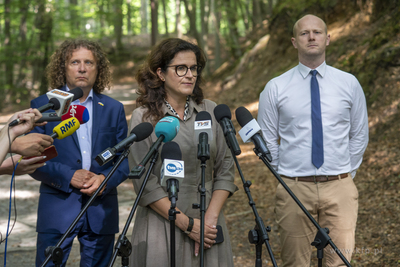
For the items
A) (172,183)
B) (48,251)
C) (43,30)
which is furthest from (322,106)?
(43,30)

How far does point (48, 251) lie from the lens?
2.06 meters

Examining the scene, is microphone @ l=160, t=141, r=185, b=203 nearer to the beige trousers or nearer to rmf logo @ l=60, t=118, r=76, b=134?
rmf logo @ l=60, t=118, r=76, b=134

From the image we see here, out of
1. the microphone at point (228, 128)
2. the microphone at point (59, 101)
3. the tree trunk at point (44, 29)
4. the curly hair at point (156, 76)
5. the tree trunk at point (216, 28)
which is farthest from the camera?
the tree trunk at point (216, 28)

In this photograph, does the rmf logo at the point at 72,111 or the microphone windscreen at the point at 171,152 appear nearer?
the microphone windscreen at the point at 171,152

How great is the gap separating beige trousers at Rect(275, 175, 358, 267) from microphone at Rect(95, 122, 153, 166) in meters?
1.67

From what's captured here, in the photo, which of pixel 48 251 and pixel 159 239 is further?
pixel 159 239

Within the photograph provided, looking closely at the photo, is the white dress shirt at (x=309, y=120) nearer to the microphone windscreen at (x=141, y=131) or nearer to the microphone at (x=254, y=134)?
the microphone at (x=254, y=134)

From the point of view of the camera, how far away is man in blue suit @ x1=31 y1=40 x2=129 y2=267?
10.8ft

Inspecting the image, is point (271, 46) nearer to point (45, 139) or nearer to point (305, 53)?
point (305, 53)

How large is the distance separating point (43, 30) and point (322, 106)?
1636 cm

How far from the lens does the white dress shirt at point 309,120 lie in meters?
3.42

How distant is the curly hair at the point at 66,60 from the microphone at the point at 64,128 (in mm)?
1139

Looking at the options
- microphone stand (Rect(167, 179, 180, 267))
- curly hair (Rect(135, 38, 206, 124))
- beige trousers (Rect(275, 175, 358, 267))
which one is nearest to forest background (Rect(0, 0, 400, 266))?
curly hair (Rect(135, 38, 206, 124))

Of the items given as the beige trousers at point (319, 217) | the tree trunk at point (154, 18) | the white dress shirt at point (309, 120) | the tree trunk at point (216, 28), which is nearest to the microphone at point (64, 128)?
the white dress shirt at point (309, 120)
